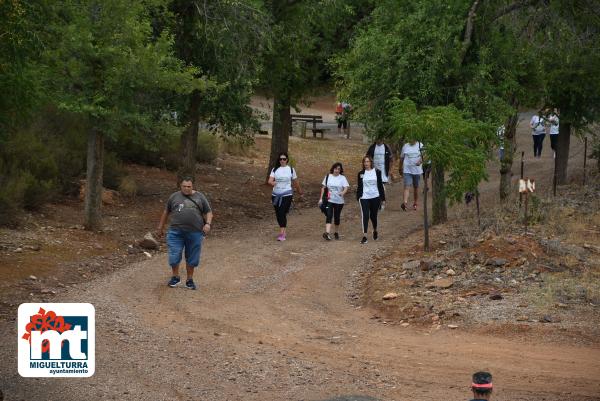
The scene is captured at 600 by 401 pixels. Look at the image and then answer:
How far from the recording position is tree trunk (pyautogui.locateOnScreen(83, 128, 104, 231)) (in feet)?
61.8

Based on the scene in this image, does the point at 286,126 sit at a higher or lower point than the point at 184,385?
higher

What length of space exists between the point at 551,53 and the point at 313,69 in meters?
7.54

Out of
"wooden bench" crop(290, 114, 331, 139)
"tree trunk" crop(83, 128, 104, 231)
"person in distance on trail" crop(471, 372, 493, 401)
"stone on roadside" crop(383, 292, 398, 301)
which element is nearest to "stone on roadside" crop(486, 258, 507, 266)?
"stone on roadside" crop(383, 292, 398, 301)

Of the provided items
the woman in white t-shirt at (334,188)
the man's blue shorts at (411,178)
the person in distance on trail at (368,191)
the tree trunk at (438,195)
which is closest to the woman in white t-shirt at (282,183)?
the woman in white t-shirt at (334,188)

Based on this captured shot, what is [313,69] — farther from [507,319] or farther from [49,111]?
[507,319]

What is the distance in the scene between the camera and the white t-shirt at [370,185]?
1927 centimetres

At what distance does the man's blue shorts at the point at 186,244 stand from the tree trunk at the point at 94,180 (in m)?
4.11

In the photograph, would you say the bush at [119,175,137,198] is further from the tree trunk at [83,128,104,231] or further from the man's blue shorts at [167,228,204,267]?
the man's blue shorts at [167,228,204,267]

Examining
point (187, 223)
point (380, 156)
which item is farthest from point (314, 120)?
point (187, 223)

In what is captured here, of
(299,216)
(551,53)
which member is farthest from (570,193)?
(299,216)

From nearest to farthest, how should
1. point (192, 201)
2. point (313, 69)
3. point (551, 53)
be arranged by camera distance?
point (192, 201) < point (551, 53) < point (313, 69)

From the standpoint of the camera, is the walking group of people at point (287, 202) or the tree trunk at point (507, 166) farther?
the tree trunk at point (507, 166)

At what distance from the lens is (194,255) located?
15.3 meters

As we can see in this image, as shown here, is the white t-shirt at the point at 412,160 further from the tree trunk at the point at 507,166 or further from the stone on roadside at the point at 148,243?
the stone on roadside at the point at 148,243
